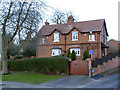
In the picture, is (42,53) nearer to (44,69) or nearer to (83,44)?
(83,44)

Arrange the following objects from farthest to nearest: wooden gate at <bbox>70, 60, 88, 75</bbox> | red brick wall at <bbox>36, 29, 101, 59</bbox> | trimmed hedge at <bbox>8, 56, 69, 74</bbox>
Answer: red brick wall at <bbox>36, 29, 101, 59</bbox> < trimmed hedge at <bbox>8, 56, 69, 74</bbox> < wooden gate at <bbox>70, 60, 88, 75</bbox>

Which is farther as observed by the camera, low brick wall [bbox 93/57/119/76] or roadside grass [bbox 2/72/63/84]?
low brick wall [bbox 93/57/119/76]

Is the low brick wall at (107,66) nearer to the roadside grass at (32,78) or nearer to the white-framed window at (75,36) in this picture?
the roadside grass at (32,78)

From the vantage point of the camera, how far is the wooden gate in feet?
57.4

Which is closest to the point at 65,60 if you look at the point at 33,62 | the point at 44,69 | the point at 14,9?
the point at 44,69

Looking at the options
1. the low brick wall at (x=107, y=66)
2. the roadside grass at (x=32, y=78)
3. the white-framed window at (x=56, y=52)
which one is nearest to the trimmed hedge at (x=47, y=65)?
the roadside grass at (x=32, y=78)

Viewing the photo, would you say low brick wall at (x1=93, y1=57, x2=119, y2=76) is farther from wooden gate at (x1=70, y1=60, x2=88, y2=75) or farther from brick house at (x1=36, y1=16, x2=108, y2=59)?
brick house at (x1=36, y1=16, x2=108, y2=59)

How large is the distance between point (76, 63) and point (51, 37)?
1352 cm

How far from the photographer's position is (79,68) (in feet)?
58.4

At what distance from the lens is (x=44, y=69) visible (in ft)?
63.4

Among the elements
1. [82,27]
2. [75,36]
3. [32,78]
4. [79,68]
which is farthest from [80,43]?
[32,78]

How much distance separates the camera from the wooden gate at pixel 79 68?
57.4 feet

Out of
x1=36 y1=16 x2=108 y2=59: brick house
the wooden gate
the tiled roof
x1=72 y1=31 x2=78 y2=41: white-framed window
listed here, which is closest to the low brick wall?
the wooden gate

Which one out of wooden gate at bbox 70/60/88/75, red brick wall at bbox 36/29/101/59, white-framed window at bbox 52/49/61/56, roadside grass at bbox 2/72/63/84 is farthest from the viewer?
white-framed window at bbox 52/49/61/56
